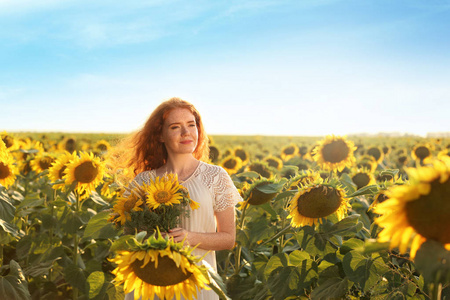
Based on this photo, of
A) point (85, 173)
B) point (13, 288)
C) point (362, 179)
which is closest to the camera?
point (13, 288)

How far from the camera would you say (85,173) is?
436 cm

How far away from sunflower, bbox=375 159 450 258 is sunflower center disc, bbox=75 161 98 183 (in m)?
3.53

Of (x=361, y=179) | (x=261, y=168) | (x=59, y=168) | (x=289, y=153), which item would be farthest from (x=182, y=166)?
(x=289, y=153)

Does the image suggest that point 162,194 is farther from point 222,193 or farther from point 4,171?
point 4,171

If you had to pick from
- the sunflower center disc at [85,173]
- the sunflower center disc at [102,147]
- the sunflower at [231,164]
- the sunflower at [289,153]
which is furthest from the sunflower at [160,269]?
the sunflower at [289,153]

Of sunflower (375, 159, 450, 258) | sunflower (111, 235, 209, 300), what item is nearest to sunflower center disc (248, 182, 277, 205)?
sunflower (111, 235, 209, 300)

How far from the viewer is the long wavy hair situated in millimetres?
3258

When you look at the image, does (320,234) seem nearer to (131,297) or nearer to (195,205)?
(195,205)

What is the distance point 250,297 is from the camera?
383 cm

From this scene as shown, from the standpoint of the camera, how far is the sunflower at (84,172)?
436 centimetres

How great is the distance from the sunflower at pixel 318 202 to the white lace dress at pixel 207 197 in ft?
1.54

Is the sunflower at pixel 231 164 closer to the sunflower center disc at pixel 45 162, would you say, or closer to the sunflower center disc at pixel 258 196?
the sunflower center disc at pixel 45 162

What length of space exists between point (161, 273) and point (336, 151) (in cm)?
449

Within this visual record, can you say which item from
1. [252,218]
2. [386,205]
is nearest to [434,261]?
[386,205]
